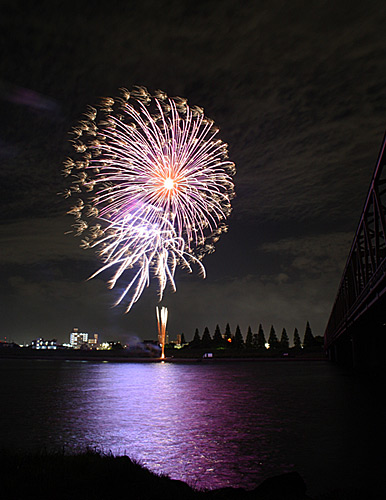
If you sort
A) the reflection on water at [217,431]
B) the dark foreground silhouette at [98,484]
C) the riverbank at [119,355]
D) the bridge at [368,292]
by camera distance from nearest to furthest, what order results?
the dark foreground silhouette at [98,484] → the reflection on water at [217,431] → the bridge at [368,292] → the riverbank at [119,355]

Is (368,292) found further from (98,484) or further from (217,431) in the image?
(98,484)

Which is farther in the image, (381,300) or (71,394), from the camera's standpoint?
(71,394)

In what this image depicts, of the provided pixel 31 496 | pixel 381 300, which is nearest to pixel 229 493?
pixel 31 496

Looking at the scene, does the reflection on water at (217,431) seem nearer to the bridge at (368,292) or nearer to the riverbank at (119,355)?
the bridge at (368,292)

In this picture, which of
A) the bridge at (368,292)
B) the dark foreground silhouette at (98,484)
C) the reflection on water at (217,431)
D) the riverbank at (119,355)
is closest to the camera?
the dark foreground silhouette at (98,484)

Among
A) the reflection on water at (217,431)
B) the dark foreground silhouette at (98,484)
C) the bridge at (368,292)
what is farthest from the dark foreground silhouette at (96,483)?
the bridge at (368,292)

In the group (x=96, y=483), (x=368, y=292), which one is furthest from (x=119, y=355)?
(x=96, y=483)

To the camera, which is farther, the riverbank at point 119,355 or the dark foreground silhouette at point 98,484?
the riverbank at point 119,355

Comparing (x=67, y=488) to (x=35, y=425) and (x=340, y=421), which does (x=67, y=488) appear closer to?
(x=35, y=425)
